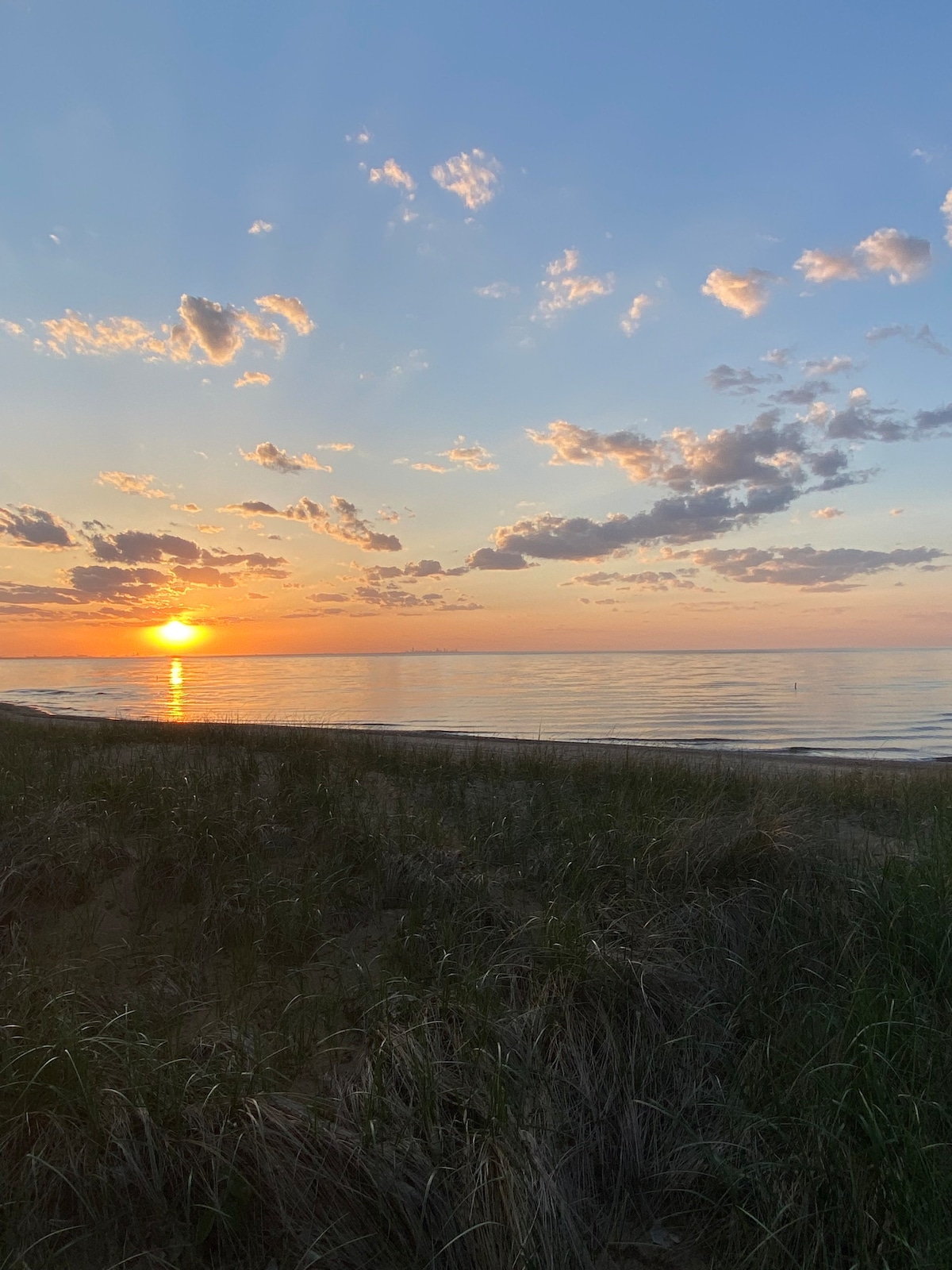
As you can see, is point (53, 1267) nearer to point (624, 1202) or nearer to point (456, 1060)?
point (456, 1060)

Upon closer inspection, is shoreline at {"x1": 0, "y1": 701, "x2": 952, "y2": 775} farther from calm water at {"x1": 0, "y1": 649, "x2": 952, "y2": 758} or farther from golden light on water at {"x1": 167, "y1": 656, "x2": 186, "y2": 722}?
golden light on water at {"x1": 167, "y1": 656, "x2": 186, "y2": 722}

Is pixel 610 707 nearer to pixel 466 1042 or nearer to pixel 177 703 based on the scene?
pixel 177 703

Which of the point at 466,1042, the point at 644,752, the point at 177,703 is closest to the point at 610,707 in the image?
the point at 644,752

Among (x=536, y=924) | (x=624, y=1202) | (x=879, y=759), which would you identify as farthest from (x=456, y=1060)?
(x=879, y=759)

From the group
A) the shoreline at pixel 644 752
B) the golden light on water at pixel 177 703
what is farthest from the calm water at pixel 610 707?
the shoreline at pixel 644 752

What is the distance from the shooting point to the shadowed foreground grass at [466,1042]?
8.59 ft

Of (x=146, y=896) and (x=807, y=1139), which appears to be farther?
(x=146, y=896)

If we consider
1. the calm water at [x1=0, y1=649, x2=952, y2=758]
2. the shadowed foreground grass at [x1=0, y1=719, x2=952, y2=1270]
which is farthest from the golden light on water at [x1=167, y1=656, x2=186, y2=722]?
the shadowed foreground grass at [x1=0, y1=719, x2=952, y2=1270]

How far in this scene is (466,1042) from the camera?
338 centimetres

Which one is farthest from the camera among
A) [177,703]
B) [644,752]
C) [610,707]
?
[177,703]

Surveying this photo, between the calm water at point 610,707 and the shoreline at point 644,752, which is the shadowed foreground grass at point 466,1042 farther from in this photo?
the calm water at point 610,707

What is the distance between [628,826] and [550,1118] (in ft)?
12.3

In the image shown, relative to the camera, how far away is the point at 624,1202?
281 centimetres

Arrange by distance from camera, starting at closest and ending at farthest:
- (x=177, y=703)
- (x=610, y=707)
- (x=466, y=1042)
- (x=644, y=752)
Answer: (x=466, y=1042)
(x=644, y=752)
(x=610, y=707)
(x=177, y=703)
